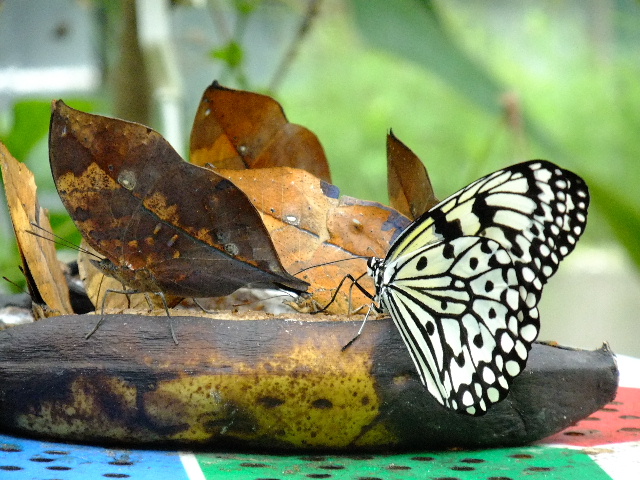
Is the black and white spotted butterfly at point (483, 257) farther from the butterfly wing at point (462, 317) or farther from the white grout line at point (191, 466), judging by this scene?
the white grout line at point (191, 466)

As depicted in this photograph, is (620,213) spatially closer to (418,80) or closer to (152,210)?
(152,210)

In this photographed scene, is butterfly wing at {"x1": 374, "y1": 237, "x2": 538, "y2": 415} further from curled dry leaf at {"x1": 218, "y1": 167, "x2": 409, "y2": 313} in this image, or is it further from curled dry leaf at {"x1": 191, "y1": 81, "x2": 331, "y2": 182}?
curled dry leaf at {"x1": 191, "y1": 81, "x2": 331, "y2": 182}

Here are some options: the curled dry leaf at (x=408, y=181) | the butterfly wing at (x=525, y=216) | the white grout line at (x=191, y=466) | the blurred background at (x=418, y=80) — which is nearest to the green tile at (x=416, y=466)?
the white grout line at (x=191, y=466)

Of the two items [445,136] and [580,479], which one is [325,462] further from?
[445,136]

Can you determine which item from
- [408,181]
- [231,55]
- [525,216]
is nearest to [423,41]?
[231,55]

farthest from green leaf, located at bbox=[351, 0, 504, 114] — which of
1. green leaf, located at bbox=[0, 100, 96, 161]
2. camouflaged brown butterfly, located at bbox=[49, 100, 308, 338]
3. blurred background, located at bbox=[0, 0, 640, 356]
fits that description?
camouflaged brown butterfly, located at bbox=[49, 100, 308, 338]

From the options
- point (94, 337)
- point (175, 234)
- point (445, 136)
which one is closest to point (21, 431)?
point (94, 337)
